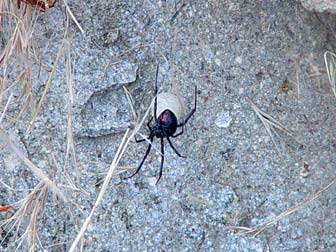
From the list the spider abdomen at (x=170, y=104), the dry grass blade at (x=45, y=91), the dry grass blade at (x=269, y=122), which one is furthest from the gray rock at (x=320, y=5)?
the dry grass blade at (x=45, y=91)

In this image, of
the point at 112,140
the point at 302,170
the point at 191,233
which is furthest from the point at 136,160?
the point at 302,170

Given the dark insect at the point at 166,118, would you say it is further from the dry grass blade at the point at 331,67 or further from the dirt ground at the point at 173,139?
the dry grass blade at the point at 331,67

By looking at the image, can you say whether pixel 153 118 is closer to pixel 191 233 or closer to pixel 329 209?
pixel 191 233

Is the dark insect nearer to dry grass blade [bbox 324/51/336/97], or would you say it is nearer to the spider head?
the spider head

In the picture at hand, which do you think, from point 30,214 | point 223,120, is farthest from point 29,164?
point 223,120

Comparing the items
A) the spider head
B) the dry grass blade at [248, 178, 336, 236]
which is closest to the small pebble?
the spider head

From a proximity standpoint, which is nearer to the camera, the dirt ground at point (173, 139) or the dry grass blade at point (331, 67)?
the dirt ground at point (173, 139)

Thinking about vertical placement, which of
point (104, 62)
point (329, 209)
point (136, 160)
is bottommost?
point (329, 209)
